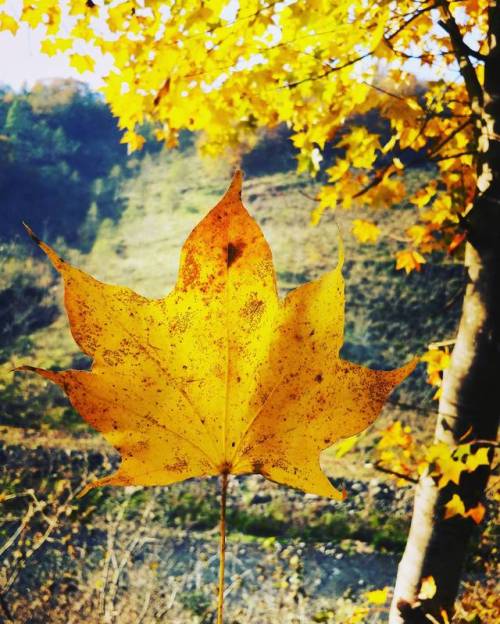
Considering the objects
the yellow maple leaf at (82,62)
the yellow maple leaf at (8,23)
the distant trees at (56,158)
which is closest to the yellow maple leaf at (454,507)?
the yellow maple leaf at (82,62)

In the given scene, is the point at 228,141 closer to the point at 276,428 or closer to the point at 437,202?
the point at 437,202

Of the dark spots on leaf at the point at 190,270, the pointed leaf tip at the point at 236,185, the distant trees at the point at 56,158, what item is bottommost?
the dark spots on leaf at the point at 190,270

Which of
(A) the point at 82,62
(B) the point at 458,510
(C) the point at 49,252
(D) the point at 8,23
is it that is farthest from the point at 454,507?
(D) the point at 8,23

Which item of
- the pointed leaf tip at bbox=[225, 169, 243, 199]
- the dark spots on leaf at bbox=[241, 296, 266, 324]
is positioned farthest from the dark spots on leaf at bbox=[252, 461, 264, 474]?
the pointed leaf tip at bbox=[225, 169, 243, 199]

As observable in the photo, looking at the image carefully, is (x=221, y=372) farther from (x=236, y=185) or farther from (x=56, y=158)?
(x=56, y=158)

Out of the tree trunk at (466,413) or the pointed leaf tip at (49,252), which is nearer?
the pointed leaf tip at (49,252)

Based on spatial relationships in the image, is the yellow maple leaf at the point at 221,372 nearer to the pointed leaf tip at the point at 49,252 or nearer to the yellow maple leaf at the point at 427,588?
the pointed leaf tip at the point at 49,252
